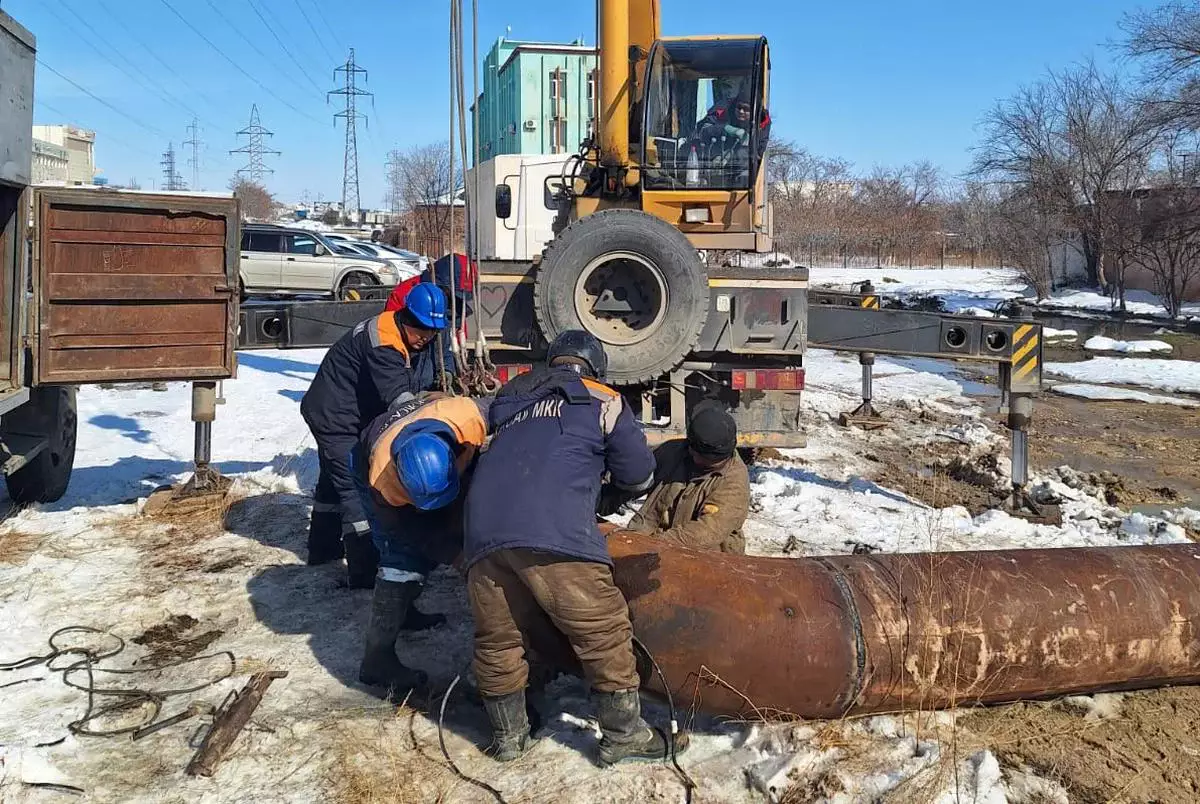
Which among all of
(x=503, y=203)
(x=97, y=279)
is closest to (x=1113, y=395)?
(x=503, y=203)

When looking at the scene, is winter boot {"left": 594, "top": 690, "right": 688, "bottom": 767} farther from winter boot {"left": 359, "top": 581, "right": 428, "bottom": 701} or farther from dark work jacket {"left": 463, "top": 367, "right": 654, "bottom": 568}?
winter boot {"left": 359, "top": 581, "right": 428, "bottom": 701}

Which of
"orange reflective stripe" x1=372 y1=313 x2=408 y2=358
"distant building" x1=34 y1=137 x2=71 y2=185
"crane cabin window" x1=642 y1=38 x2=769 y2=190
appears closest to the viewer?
"orange reflective stripe" x1=372 y1=313 x2=408 y2=358

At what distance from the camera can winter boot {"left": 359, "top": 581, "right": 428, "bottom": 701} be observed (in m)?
3.82

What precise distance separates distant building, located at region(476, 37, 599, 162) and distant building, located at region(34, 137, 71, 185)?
25.7 m

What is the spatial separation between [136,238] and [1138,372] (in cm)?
1402

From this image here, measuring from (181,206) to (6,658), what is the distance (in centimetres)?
276

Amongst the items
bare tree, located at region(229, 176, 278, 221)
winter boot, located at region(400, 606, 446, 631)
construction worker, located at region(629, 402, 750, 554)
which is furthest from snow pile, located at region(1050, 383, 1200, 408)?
bare tree, located at region(229, 176, 278, 221)

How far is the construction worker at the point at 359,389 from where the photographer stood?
15.6ft

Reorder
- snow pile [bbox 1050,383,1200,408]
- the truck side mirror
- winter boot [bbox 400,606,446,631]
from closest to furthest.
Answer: winter boot [bbox 400,606,446,631]
the truck side mirror
snow pile [bbox 1050,383,1200,408]

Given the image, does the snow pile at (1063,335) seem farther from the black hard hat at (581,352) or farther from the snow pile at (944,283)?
the black hard hat at (581,352)

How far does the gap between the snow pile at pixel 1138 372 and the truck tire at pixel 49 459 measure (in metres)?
13.1

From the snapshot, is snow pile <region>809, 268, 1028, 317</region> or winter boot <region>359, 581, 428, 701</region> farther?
snow pile <region>809, 268, 1028, 317</region>

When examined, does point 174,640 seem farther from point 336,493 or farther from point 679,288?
point 679,288

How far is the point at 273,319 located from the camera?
6699 mm
